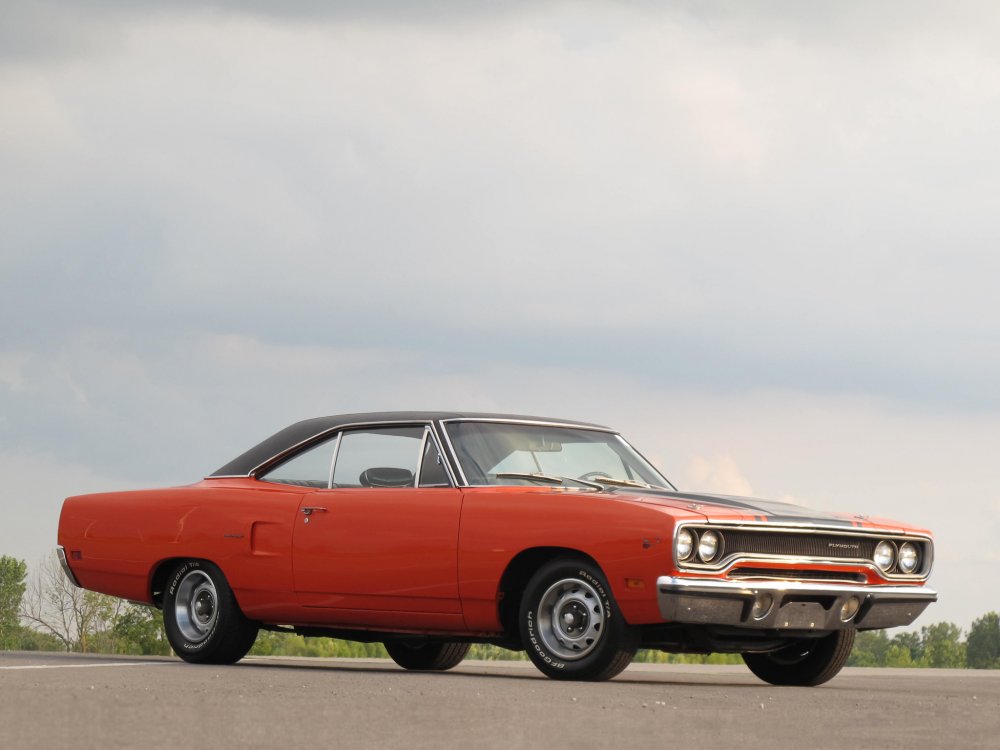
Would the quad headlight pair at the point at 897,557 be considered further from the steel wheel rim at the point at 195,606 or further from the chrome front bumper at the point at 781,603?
the steel wheel rim at the point at 195,606

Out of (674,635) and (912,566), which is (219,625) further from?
(912,566)

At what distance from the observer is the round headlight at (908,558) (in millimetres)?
10398

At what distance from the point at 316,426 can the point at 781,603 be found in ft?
12.2

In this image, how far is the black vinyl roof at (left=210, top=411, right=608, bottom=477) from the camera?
11.0 m

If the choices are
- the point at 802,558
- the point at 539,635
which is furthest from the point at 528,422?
the point at 802,558

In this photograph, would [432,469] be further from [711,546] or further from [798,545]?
[798,545]

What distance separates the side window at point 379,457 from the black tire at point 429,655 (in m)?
1.57

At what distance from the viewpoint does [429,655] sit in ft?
39.9

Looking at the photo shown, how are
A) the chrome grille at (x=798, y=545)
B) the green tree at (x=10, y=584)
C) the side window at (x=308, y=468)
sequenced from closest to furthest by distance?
the chrome grille at (x=798, y=545)
the side window at (x=308, y=468)
the green tree at (x=10, y=584)

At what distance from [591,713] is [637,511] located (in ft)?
6.77

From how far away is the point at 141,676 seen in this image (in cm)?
943

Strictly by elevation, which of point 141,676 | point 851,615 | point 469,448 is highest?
point 469,448

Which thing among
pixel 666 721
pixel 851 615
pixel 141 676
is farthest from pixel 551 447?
pixel 666 721

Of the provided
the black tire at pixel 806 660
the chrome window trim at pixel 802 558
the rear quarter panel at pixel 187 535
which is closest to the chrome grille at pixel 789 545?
the chrome window trim at pixel 802 558
